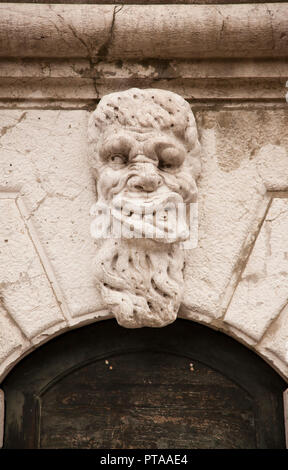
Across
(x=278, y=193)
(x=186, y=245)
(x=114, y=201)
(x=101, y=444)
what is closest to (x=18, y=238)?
(x=114, y=201)

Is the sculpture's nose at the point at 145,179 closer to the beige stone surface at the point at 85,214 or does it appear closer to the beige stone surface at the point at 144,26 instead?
the beige stone surface at the point at 85,214

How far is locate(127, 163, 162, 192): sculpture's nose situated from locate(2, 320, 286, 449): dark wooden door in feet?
1.54

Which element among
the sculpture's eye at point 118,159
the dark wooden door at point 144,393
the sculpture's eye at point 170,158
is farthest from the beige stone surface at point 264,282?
the sculpture's eye at point 118,159

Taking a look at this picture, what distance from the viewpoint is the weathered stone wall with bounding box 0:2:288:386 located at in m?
2.01

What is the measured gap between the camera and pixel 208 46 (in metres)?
2.09

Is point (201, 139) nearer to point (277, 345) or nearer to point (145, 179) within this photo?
point (145, 179)

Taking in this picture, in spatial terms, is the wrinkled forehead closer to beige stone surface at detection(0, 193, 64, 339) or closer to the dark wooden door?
beige stone surface at detection(0, 193, 64, 339)

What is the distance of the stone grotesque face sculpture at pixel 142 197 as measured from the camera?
1.91 m

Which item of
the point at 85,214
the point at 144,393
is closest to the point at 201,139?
the point at 85,214

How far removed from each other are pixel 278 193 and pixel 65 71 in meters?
0.83

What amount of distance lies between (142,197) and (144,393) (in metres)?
0.64

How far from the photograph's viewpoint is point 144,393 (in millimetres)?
2043

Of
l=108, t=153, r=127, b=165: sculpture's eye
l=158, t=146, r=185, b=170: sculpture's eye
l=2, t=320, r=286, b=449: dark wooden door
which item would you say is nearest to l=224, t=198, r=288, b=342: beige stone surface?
l=2, t=320, r=286, b=449: dark wooden door

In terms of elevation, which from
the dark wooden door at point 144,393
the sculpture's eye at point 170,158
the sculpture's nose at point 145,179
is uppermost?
the sculpture's eye at point 170,158
